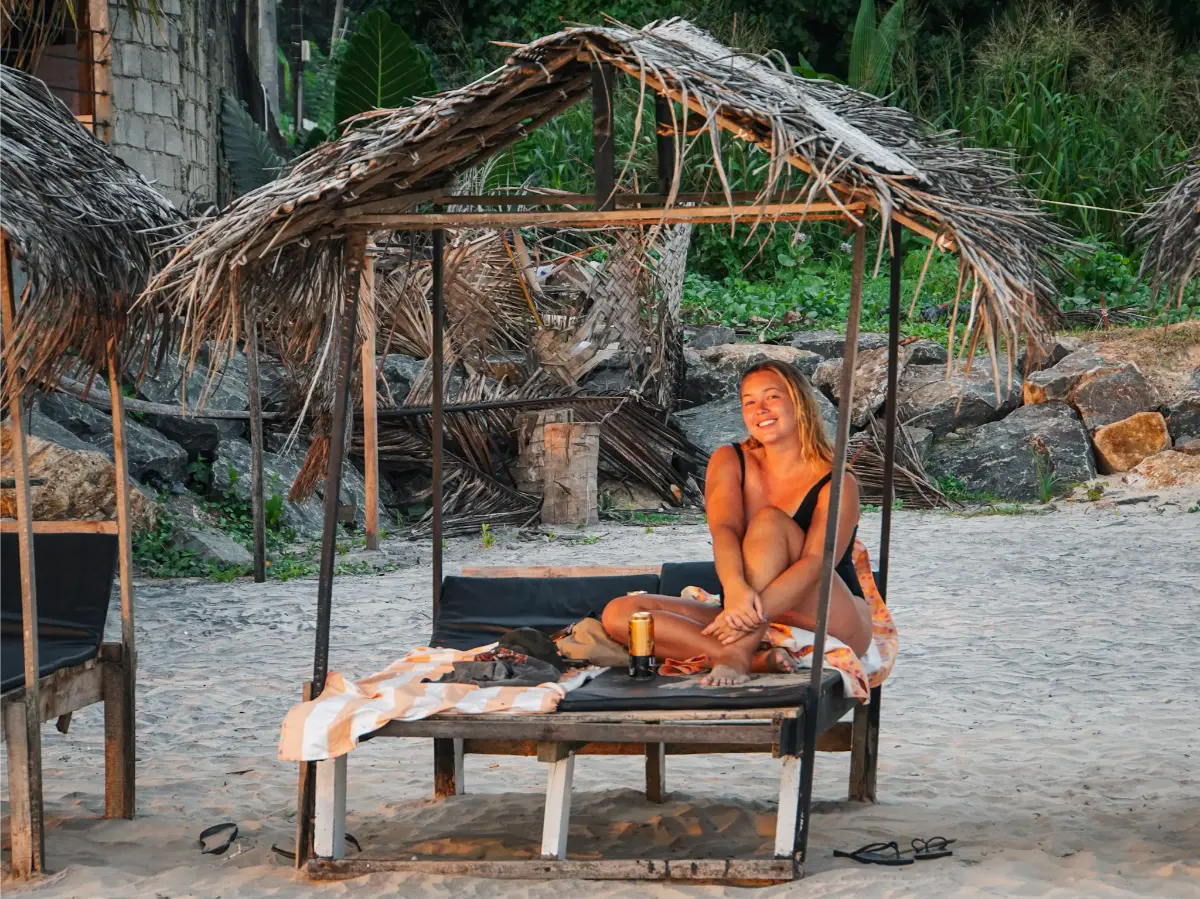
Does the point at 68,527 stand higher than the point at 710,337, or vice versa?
the point at 710,337

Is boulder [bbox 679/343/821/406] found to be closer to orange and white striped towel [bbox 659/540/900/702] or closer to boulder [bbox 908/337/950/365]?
boulder [bbox 908/337/950/365]

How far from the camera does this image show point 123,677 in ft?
12.7

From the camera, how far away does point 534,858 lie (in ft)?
11.4

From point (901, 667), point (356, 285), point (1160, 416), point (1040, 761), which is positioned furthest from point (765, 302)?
point (356, 285)

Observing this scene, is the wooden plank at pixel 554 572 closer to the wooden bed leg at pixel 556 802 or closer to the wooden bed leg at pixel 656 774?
the wooden bed leg at pixel 656 774

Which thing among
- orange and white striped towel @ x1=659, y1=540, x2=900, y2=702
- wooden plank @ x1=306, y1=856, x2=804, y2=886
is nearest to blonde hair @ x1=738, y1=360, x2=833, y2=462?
orange and white striped towel @ x1=659, y1=540, x2=900, y2=702

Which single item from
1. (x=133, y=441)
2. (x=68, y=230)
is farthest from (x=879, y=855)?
(x=133, y=441)

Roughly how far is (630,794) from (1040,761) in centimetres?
136

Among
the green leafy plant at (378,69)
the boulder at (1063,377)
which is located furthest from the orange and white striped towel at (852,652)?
the green leafy plant at (378,69)

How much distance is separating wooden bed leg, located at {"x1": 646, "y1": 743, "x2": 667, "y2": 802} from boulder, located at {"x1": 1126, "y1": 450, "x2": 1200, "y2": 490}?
7.19 meters

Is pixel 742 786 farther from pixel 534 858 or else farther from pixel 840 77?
pixel 840 77

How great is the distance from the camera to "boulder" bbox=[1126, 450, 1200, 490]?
9.96 metres

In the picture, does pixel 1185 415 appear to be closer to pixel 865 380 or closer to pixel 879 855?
pixel 865 380

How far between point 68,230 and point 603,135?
1441 millimetres
